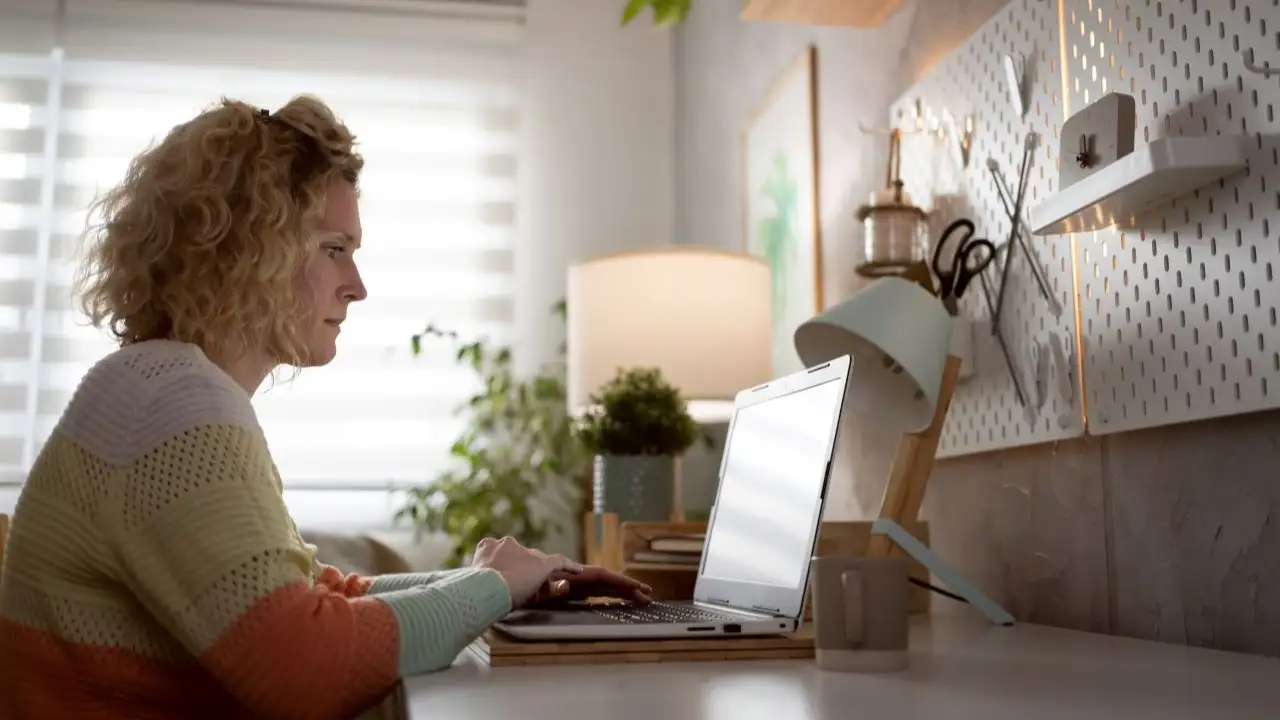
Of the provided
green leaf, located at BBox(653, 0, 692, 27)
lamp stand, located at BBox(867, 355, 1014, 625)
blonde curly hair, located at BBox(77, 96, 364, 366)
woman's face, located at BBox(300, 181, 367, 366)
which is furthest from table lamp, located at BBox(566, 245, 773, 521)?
blonde curly hair, located at BBox(77, 96, 364, 366)

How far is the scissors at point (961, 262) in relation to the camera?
1.49 m

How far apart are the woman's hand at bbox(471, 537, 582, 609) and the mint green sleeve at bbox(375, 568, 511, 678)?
0.12 ft

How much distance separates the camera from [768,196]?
Result: 8.51 feet

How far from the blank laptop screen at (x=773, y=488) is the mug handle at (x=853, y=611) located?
163 mm

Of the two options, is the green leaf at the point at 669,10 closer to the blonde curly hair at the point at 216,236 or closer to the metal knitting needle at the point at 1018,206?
the metal knitting needle at the point at 1018,206

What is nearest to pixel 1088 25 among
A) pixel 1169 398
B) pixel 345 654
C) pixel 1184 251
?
pixel 1184 251

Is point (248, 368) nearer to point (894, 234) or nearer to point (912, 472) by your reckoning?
point (912, 472)

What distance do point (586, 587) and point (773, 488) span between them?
232 mm

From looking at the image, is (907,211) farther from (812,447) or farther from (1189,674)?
(1189,674)

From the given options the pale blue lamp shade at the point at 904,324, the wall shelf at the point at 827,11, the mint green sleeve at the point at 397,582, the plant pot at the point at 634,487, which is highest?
the wall shelf at the point at 827,11

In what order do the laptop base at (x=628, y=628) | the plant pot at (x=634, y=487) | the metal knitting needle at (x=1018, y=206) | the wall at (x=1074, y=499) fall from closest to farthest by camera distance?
the laptop base at (x=628, y=628) → the wall at (x=1074, y=499) → the metal knitting needle at (x=1018, y=206) → the plant pot at (x=634, y=487)

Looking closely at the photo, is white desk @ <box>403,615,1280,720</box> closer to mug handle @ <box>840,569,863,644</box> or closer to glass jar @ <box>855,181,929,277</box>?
mug handle @ <box>840,569,863,644</box>

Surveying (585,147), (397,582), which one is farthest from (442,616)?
(585,147)

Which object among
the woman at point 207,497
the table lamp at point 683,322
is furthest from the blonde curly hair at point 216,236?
the table lamp at point 683,322
